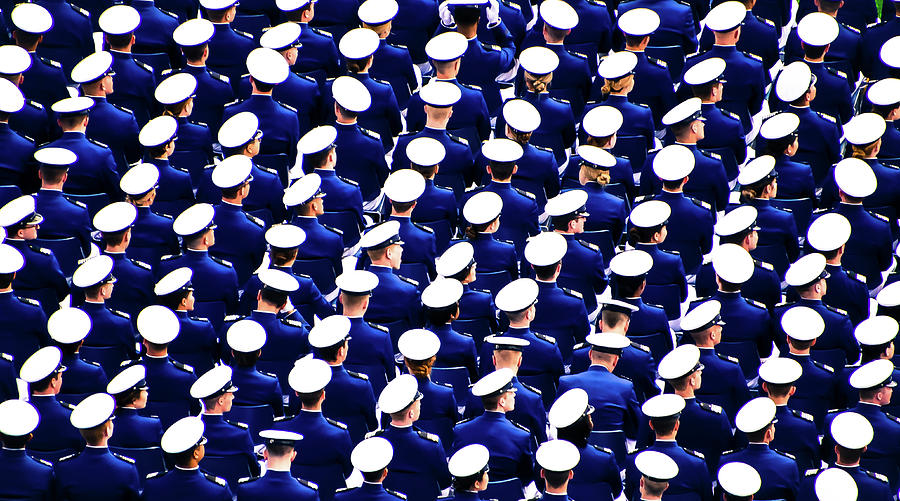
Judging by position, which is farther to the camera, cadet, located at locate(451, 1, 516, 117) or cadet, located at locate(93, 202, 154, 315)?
cadet, located at locate(451, 1, 516, 117)

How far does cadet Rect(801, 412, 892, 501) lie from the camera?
10.2 meters

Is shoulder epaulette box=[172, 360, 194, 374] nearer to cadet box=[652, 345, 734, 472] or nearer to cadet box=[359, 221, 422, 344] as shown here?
cadet box=[359, 221, 422, 344]

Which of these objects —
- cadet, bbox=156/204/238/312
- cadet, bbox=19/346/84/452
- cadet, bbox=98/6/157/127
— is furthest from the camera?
cadet, bbox=98/6/157/127

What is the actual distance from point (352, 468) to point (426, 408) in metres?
A: 0.59

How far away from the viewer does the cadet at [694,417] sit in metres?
10.4

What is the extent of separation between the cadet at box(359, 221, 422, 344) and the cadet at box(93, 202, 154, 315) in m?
1.39

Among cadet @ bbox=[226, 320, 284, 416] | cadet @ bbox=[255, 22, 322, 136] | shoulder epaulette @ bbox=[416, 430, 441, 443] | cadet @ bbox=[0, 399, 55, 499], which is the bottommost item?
cadet @ bbox=[0, 399, 55, 499]

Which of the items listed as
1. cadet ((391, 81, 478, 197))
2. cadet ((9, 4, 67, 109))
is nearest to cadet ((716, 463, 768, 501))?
cadet ((391, 81, 478, 197))

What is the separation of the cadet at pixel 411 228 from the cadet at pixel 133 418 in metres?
2.11

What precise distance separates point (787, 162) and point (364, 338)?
354 centimetres

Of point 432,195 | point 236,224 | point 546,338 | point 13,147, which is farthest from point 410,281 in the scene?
point 13,147

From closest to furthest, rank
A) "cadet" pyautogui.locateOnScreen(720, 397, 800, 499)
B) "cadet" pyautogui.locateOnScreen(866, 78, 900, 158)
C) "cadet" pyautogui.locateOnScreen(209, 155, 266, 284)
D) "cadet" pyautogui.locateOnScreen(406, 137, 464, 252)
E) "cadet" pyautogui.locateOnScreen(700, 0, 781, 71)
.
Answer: "cadet" pyautogui.locateOnScreen(720, 397, 800, 499), "cadet" pyautogui.locateOnScreen(209, 155, 266, 284), "cadet" pyautogui.locateOnScreen(406, 137, 464, 252), "cadet" pyautogui.locateOnScreen(866, 78, 900, 158), "cadet" pyautogui.locateOnScreen(700, 0, 781, 71)

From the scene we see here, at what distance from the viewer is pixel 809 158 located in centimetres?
1283

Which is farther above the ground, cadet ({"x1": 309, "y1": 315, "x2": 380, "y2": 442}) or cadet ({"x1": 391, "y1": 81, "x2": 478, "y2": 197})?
cadet ({"x1": 391, "y1": 81, "x2": 478, "y2": 197})
